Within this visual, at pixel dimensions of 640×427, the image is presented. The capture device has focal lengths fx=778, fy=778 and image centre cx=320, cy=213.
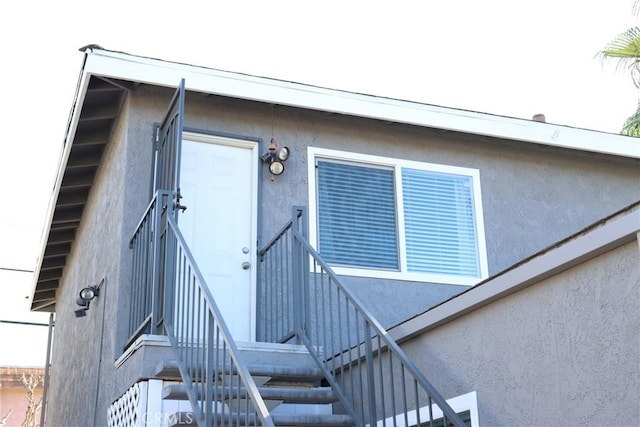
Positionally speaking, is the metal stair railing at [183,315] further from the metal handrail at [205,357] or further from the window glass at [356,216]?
the window glass at [356,216]

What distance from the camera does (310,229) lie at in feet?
22.9

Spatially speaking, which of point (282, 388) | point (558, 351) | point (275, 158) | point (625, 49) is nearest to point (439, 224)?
point (275, 158)

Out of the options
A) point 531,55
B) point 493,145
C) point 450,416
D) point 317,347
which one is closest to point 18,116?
point 531,55

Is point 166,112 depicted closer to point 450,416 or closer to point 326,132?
point 326,132

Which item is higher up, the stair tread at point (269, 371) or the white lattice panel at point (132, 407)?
the stair tread at point (269, 371)

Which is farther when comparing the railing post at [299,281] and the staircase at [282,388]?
the railing post at [299,281]

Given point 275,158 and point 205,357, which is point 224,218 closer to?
point 275,158

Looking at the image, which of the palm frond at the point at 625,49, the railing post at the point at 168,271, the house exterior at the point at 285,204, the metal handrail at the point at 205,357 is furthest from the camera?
the palm frond at the point at 625,49

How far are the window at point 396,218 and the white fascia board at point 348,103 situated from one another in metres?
0.44

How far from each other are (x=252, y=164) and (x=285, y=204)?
1.54 ft

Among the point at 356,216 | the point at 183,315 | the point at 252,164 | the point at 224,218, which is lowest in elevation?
the point at 183,315

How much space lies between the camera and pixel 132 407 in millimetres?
5035

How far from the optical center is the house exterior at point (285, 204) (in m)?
5.62

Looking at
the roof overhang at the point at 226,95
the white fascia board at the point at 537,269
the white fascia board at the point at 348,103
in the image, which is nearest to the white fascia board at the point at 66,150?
the roof overhang at the point at 226,95
